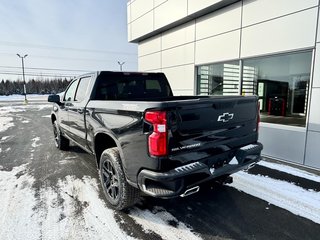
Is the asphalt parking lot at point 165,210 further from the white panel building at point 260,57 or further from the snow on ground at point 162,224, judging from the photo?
the white panel building at point 260,57

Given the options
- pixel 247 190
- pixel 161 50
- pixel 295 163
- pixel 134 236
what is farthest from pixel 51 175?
pixel 161 50

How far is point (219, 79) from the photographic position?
7.46 metres

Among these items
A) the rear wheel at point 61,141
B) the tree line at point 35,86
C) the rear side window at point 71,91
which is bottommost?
the rear wheel at point 61,141

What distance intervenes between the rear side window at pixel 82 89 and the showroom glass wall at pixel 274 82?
4490mm

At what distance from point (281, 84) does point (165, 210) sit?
204 inches

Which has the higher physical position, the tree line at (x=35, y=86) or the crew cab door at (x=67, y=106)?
the tree line at (x=35, y=86)

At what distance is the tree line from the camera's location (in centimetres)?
5486

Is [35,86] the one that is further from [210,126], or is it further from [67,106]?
[210,126]

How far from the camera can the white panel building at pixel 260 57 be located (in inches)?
192

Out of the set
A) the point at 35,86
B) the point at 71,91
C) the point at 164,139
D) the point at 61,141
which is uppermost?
the point at 35,86

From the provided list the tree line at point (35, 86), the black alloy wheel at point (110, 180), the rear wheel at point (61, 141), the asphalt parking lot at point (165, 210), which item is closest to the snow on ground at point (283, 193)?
the asphalt parking lot at point (165, 210)

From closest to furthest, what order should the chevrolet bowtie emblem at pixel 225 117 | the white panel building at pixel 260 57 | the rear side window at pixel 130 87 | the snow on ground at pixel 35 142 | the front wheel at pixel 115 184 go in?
the chevrolet bowtie emblem at pixel 225 117
the front wheel at pixel 115 184
the rear side window at pixel 130 87
the white panel building at pixel 260 57
the snow on ground at pixel 35 142

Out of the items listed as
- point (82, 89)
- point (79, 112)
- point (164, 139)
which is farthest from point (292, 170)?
point (82, 89)

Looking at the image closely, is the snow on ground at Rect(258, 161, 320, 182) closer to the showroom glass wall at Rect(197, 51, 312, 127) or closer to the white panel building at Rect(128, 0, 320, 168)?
the white panel building at Rect(128, 0, 320, 168)
